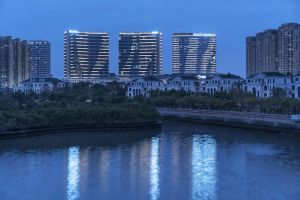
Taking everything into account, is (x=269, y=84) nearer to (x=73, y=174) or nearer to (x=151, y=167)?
(x=151, y=167)

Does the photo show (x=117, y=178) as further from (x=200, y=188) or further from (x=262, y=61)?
(x=262, y=61)

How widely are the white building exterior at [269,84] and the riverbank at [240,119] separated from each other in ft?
46.3

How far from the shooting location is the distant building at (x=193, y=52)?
130 meters

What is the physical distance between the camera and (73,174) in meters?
18.0

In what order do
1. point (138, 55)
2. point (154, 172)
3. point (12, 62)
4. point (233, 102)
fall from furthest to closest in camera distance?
point (138, 55)
point (12, 62)
point (233, 102)
point (154, 172)

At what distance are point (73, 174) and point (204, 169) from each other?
4.90 m

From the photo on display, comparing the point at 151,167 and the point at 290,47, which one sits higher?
the point at 290,47

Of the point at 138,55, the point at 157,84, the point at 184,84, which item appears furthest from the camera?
the point at 138,55

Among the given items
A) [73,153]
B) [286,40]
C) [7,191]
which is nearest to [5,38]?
[286,40]

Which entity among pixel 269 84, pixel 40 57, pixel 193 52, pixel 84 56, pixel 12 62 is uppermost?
pixel 193 52

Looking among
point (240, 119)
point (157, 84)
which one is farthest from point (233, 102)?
point (157, 84)

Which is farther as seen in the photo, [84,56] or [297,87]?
[84,56]

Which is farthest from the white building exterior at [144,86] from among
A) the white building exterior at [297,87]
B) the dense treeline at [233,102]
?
the white building exterior at [297,87]

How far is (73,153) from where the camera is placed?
76.3 feet
